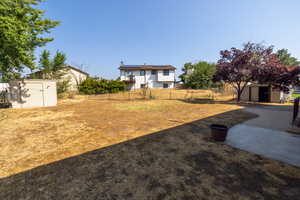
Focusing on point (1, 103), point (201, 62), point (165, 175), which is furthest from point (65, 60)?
point (201, 62)

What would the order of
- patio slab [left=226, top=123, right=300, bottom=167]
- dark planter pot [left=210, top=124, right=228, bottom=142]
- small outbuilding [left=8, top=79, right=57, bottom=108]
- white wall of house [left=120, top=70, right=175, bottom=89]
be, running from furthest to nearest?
white wall of house [left=120, top=70, right=175, bottom=89]
small outbuilding [left=8, top=79, right=57, bottom=108]
dark planter pot [left=210, top=124, right=228, bottom=142]
patio slab [left=226, top=123, right=300, bottom=167]

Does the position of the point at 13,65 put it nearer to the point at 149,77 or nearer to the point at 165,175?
the point at 165,175

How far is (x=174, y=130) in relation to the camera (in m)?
5.00

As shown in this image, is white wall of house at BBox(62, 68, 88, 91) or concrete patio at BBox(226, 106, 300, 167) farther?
white wall of house at BBox(62, 68, 88, 91)

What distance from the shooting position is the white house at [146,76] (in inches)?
1125

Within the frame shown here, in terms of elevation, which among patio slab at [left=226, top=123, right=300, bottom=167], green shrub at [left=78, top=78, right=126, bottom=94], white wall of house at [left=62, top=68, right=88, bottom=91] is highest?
white wall of house at [left=62, top=68, right=88, bottom=91]

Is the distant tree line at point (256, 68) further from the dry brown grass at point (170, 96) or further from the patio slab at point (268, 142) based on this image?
the patio slab at point (268, 142)

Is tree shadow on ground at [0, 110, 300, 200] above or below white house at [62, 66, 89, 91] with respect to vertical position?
below

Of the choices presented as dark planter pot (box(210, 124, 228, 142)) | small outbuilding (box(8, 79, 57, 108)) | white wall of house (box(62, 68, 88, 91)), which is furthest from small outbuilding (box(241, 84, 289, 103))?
white wall of house (box(62, 68, 88, 91))

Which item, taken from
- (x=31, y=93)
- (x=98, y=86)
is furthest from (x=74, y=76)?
(x=31, y=93)

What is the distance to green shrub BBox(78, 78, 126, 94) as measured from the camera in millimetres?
20438

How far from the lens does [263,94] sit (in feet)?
46.6

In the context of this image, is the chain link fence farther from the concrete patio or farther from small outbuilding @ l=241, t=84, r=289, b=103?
the concrete patio

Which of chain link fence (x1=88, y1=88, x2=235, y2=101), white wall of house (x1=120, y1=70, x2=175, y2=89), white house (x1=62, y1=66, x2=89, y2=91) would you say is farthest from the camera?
white wall of house (x1=120, y1=70, x2=175, y2=89)
